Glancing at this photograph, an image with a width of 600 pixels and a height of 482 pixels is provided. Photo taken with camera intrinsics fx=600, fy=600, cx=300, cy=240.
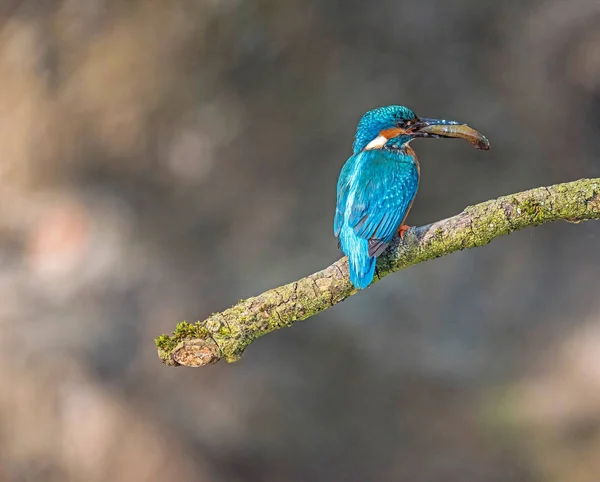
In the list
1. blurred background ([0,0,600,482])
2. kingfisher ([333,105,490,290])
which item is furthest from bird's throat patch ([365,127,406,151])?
blurred background ([0,0,600,482])

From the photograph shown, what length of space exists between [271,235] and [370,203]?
63.8 inches

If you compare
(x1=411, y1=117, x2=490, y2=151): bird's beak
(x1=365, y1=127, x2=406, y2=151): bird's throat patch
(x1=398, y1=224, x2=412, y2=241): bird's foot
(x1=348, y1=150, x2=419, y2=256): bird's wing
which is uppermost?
(x1=365, y1=127, x2=406, y2=151): bird's throat patch

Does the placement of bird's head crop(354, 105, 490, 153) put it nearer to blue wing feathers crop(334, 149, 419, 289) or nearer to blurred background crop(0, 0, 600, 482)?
blue wing feathers crop(334, 149, 419, 289)

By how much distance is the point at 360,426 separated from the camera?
267 cm

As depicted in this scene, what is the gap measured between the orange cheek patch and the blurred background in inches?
54.5

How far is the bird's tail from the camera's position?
1261 mm

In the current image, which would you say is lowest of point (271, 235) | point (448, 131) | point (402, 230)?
point (402, 230)

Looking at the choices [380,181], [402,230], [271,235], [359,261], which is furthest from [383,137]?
[271,235]

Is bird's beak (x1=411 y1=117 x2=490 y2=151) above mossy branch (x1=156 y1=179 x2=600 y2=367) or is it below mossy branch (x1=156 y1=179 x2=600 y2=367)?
above

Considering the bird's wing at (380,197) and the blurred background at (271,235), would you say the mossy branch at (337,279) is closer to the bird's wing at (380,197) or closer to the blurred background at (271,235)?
the bird's wing at (380,197)

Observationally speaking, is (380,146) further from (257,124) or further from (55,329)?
(55,329)

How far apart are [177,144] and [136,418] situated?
1.37 metres

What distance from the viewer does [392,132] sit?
1.62 meters

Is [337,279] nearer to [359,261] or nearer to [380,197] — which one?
[359,261]
